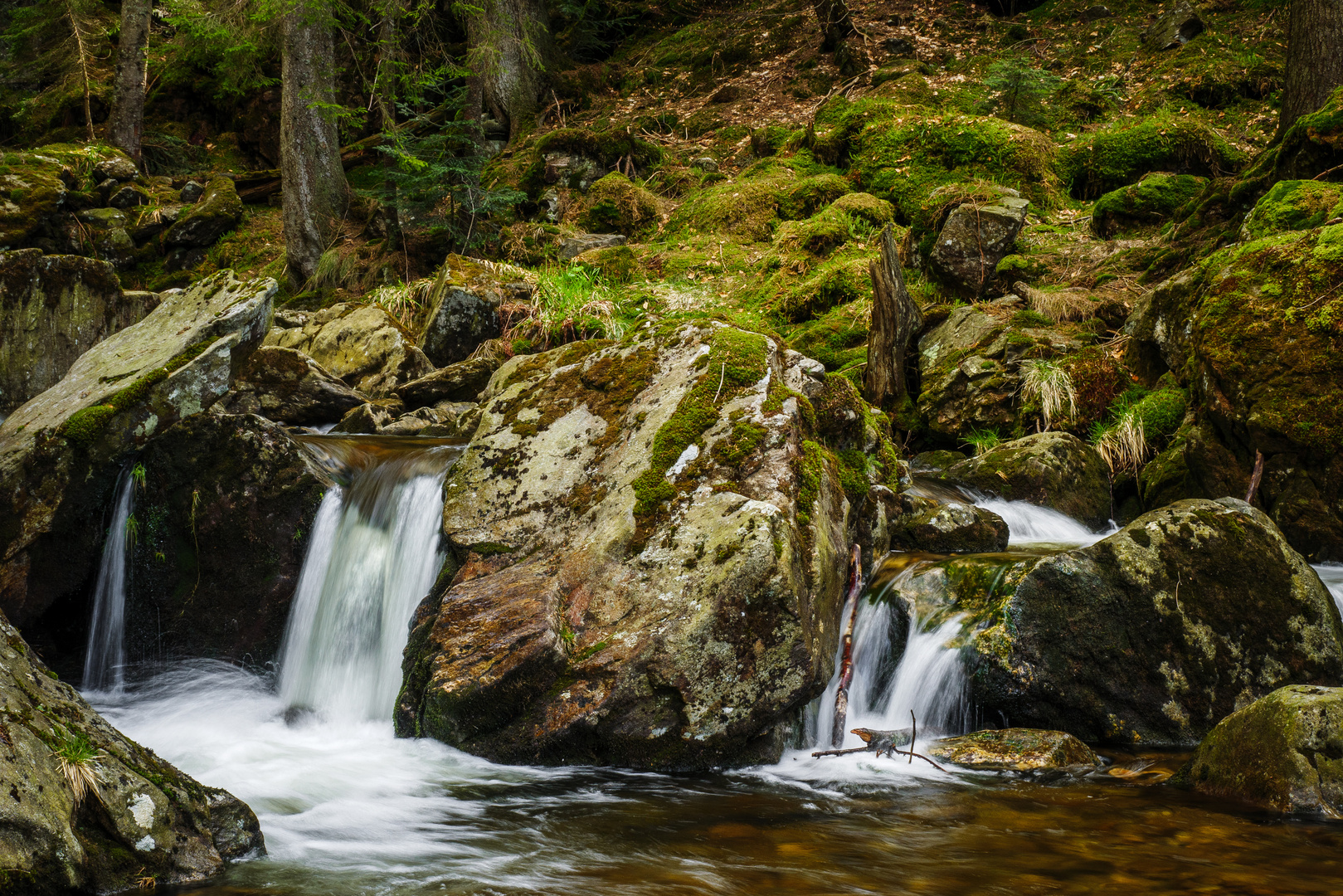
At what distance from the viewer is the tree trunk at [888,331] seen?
850cm

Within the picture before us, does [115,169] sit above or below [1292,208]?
above

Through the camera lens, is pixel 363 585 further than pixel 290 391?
No

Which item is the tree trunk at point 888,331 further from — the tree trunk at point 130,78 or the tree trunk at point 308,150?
the tree trunk at point 130,78

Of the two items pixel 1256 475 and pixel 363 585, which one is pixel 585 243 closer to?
pixel 363 585

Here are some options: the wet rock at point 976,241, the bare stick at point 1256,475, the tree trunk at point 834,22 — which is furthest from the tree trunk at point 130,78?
the bare stick at point 1256,475

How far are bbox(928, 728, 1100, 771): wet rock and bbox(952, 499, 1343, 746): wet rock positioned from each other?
12.3 inches

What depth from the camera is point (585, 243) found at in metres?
12.5

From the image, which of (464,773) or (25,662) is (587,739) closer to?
(464,773)

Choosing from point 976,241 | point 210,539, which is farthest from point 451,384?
point 976,241

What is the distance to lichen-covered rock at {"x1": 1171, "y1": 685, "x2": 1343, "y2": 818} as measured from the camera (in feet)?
11.0

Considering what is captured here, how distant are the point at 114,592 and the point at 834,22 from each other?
55.1 ft

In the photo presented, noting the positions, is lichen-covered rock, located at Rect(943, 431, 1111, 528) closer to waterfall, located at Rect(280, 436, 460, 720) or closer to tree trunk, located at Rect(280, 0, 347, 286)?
waterfall, located at Rect(280, 436, 460, 720)

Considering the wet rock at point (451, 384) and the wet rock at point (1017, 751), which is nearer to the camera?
the wet rock at point (1017, 751)

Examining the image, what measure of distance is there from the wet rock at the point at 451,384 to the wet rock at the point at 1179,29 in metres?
13.4
